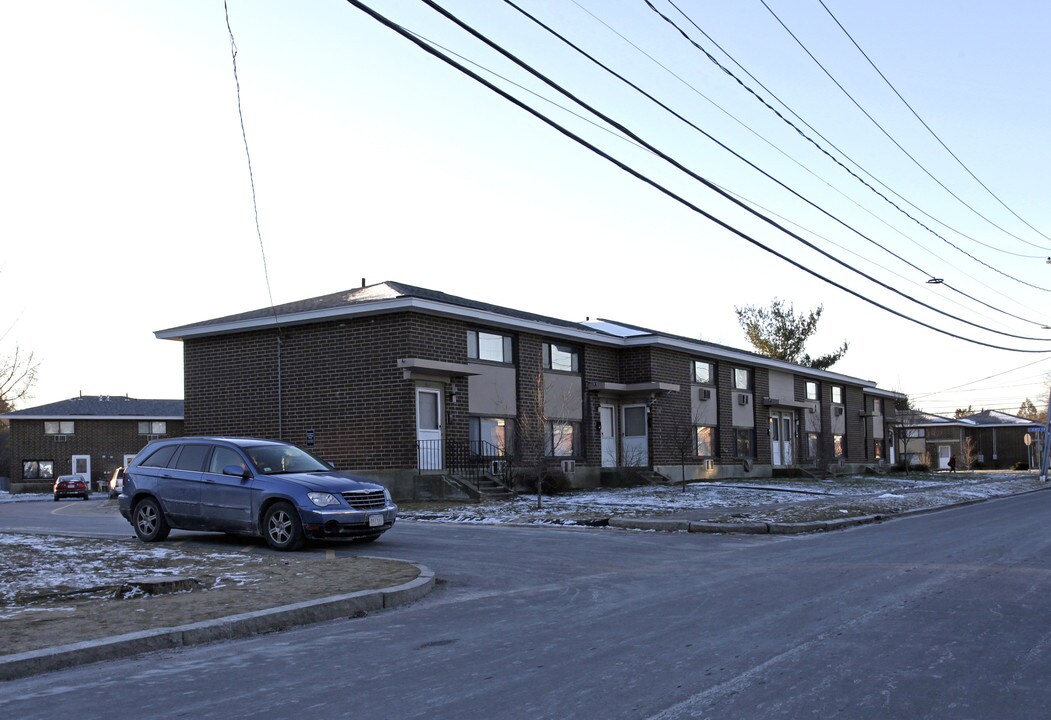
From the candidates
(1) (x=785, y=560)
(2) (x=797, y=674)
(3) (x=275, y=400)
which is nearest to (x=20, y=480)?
(3) (x=275, y=400)

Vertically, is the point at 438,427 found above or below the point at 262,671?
above

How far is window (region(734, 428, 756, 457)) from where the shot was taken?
133 feet

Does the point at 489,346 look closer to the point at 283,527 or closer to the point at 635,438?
the point at 635,438

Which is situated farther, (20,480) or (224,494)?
→ (20,480)

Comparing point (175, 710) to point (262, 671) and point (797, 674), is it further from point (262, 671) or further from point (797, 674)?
point (797, 674)

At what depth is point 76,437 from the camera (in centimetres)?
6031

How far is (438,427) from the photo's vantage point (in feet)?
87.8

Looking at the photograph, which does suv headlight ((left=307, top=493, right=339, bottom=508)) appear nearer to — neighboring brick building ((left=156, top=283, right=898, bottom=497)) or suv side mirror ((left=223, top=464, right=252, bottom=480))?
suv side mirror ((left=223, top=464, right=252, bottom=480))

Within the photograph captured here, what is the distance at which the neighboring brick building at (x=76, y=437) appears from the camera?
5962 centimetres

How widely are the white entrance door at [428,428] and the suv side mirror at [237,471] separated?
11.8 metres

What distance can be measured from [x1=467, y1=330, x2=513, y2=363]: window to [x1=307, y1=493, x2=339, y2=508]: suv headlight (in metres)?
14.4

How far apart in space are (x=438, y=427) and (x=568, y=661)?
20309mm

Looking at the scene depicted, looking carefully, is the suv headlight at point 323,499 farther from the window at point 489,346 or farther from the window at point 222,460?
the window at point 489,346

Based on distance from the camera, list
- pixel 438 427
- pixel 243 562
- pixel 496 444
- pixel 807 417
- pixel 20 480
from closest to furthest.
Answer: pixel 243 562, pixel 438 427, pixel 496 444, pixel 807 417, pixel 20 480
